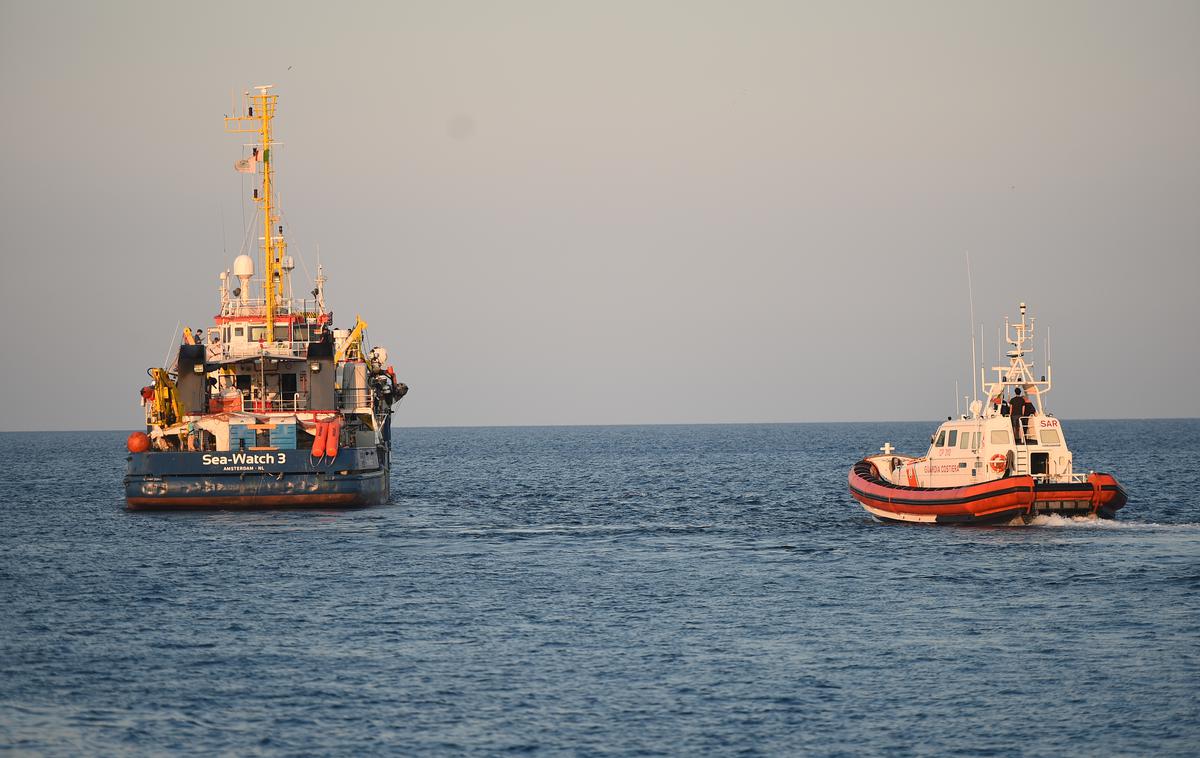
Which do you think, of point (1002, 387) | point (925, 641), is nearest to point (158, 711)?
point (925, 641)

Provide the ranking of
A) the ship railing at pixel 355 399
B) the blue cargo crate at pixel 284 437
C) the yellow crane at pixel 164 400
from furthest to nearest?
1. the ship railing at pixel 355 399
2. the yellow crane at pixel 164 400
3. the blue cargo crate at pixel 284 437

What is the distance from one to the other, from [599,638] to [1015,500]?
2029 cm

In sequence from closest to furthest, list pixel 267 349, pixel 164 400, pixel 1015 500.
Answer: pixel 1015 500 < pixel 164 400 < pixel 267 349

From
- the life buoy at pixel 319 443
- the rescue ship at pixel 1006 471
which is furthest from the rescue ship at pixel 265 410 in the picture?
the rescue ship at pixel 1006 471

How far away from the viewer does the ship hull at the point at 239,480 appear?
51.4 metres

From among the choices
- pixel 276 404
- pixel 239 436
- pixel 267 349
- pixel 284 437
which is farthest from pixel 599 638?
pixel 267 349

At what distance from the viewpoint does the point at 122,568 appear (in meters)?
39.2

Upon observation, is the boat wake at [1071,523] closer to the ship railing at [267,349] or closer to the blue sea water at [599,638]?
the blue sea water at [599,638]

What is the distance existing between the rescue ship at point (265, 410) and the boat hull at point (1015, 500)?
72.7ft

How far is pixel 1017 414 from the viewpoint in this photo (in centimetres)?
4609

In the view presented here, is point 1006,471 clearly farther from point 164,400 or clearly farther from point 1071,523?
point 164,400

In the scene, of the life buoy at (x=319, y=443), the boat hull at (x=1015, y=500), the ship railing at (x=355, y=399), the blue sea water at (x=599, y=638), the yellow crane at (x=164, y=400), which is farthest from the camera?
the ship railing at (x=355, y=399)

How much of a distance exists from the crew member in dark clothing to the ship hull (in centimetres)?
2481

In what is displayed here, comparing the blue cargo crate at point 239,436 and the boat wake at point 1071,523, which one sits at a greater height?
the blue cargo crate at point 239,436
